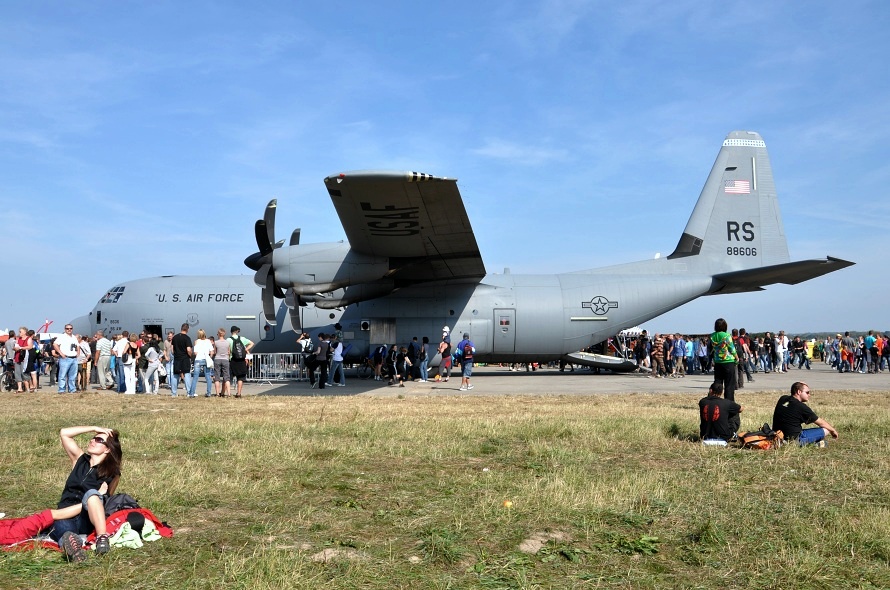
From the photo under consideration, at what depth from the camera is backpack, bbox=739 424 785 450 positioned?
26.5ft

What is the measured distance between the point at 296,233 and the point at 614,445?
14908mm

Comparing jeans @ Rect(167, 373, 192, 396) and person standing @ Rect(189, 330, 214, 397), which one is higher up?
person standing @ Rect(189, 330, 214, 397)

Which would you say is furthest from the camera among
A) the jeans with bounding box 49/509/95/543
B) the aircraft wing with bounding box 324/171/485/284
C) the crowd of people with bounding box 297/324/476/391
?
the crowd of people with bounding box 297/324/476/391

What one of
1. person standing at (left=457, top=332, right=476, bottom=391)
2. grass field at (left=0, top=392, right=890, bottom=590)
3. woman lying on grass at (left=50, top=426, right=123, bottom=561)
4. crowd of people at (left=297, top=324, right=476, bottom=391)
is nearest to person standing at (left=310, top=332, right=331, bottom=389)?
crowd of people at (left=297, top=324, right=476, bottom=391)

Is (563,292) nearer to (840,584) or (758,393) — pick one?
(758,393)

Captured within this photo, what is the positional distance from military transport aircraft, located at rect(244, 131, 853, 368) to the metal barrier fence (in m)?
1.14

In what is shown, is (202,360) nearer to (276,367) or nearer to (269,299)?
(269,299)

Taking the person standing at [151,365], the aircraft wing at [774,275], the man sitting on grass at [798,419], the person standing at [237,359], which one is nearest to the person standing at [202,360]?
the person standing at [237,359]

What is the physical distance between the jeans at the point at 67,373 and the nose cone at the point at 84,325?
521 cm

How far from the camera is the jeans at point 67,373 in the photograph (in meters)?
17.7

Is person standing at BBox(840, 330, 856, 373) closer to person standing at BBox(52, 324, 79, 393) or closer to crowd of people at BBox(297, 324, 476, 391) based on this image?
crowd of people at BBox(297, 324, 476, 391)

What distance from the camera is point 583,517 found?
17.4 feet

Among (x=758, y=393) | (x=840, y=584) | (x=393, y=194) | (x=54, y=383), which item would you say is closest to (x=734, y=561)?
(x=840, y=584)

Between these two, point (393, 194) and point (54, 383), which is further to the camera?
point (54, 383)
